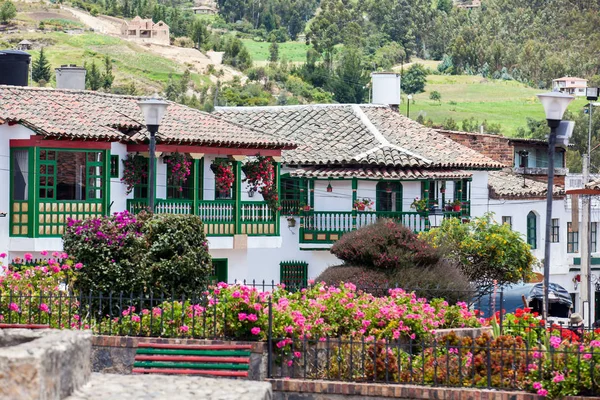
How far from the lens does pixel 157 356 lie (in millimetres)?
17328

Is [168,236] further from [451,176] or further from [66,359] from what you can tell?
[451,176]

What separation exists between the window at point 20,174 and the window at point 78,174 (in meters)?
0.53

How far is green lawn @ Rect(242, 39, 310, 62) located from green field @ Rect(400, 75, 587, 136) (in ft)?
68.9

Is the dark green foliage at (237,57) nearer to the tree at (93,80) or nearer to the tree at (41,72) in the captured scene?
the tree at (41,72)

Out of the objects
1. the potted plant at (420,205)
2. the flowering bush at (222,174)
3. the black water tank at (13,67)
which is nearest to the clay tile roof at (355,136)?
the potted plant at (420,205)

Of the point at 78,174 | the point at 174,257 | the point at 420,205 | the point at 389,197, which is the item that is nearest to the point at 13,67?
the point at 78,174

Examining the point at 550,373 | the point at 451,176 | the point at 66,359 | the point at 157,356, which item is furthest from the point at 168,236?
the point at 451,176

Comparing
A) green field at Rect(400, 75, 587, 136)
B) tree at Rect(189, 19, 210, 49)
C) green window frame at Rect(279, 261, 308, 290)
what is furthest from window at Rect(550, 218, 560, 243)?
tree at Rect(189, 19, 210, 49)

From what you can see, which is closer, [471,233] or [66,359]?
[66,359]

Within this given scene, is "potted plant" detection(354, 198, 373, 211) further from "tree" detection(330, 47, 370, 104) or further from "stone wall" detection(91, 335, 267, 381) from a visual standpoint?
"tree" detection(330, 47, 370, 104)

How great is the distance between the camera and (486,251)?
3409cm

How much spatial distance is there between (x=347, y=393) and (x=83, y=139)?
14.1 metres

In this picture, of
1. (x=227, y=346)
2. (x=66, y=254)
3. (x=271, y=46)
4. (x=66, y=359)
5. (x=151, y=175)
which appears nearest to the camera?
(x=66, y=359)

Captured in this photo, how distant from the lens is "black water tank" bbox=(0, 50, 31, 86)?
110 ft
